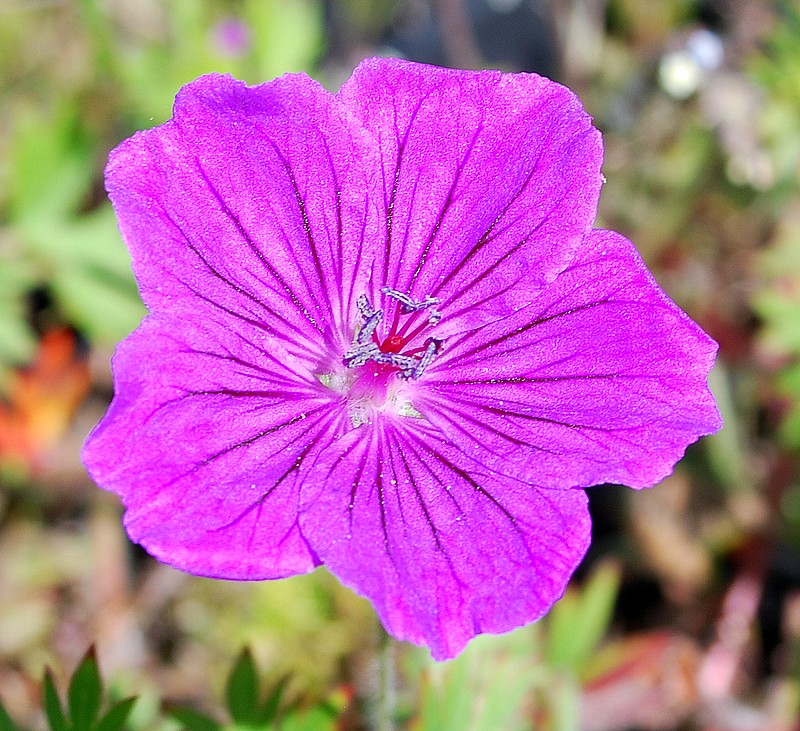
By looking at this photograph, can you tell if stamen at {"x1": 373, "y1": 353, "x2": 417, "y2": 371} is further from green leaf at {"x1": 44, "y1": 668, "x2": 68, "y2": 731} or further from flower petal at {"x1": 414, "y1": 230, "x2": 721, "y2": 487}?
green leaf at {"x1": 44, "y1": 668, "x2": 68, "y2": 731}

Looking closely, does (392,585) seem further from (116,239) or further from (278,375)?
(116,239)

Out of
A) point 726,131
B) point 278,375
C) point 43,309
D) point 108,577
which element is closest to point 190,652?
point 108,577

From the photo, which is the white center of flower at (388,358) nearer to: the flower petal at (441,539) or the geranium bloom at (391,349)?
the geranium bloom at (391,349)

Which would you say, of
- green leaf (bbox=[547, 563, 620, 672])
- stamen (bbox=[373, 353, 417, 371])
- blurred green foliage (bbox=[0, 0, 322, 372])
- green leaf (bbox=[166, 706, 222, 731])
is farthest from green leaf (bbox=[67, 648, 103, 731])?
blurred green foliage (bbox=[0, 0, 322, 372])

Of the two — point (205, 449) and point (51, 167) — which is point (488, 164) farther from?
point (51, 167)

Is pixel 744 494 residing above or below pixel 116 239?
below

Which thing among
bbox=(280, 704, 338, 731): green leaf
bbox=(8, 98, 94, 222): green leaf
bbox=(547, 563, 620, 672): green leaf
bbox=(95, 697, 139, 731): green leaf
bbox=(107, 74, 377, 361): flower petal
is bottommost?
bbox=(547, 563, 620, 672): green leaf

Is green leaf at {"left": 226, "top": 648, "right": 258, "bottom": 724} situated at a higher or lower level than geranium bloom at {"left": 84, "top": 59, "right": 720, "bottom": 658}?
lower

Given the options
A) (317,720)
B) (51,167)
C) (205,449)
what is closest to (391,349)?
(205,449)

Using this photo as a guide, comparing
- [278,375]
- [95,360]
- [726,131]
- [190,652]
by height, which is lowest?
[190,652]
